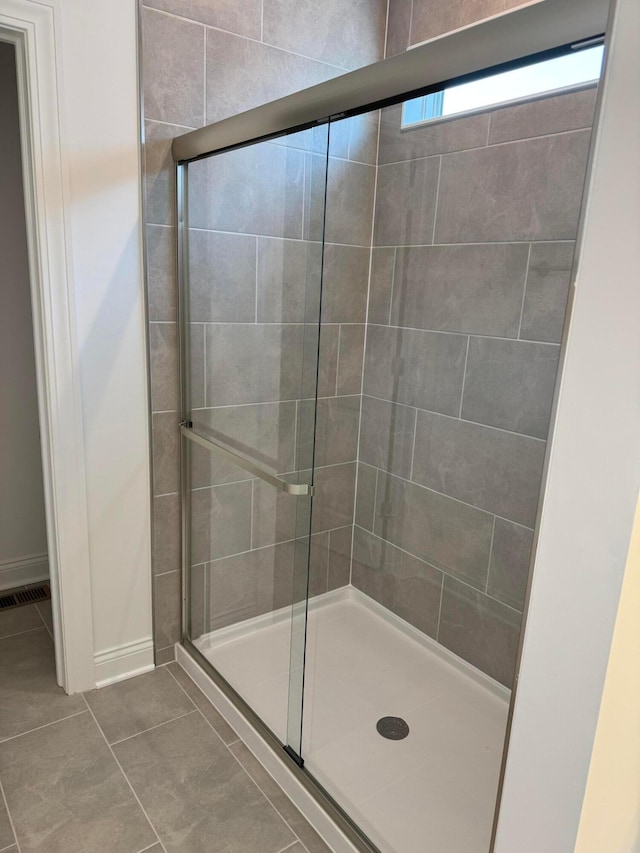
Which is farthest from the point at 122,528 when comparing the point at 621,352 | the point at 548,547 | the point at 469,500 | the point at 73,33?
the point at 621,352

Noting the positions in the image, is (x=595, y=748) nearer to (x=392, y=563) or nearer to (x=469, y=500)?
(x=469, y=500)

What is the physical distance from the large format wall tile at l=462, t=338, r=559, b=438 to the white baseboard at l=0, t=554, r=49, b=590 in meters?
1.92

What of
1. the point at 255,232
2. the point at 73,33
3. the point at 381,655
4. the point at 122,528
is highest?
the point at 73,33

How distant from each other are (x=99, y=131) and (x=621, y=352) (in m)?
1.56

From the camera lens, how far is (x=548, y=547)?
0.70m

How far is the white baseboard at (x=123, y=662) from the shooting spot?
1.96 metres

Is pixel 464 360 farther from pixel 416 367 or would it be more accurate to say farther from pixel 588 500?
pixel 588 500

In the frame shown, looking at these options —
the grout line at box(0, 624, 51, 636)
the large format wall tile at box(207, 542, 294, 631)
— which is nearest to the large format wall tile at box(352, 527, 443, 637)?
the large format wall tile at box(207, 542, 294, 631)

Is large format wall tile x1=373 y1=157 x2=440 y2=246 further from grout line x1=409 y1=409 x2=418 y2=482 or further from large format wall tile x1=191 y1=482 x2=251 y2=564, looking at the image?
large format wall tile x1=191 y1=482 x2=251 y2=564

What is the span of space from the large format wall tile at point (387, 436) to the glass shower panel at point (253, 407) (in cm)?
48

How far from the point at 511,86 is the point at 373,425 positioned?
3.77 feet

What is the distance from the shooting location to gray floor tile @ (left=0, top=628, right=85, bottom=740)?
1.79 meters

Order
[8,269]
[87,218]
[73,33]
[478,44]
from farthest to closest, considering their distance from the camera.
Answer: [8,269]
[87,218]
[73,33]
[478,44]

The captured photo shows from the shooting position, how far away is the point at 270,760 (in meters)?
1.66
